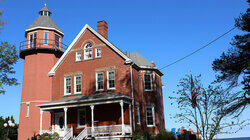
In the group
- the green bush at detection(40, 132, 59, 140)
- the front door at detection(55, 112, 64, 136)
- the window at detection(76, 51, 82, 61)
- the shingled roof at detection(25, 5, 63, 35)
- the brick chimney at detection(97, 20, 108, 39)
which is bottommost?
the green bush at detection(40, 132, 59, 140)

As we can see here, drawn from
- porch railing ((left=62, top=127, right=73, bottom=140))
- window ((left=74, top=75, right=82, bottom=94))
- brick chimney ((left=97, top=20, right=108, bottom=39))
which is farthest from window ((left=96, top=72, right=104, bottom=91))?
brick chimney ((left=97, top=20, right=108, bottom=39))

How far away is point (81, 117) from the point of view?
2392 cm

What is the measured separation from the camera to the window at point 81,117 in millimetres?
23608

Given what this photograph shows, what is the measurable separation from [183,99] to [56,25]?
25.6 meters

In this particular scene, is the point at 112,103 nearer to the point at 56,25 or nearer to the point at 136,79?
the point at 136,79

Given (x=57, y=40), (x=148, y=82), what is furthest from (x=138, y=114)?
(x=57, y=40)

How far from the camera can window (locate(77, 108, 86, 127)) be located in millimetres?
23608

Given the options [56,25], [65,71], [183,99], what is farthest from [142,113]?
[56,25]

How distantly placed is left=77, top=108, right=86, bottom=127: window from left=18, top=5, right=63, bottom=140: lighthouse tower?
651 cm

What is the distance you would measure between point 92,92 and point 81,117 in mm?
2743

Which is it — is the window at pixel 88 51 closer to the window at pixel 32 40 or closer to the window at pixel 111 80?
the window at pixel 111 80

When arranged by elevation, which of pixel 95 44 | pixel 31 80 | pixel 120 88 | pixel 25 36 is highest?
pixel 25 36

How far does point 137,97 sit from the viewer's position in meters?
23.9

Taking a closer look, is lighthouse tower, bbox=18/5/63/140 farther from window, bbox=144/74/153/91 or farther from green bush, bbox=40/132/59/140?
window, bbox=144/74/153/91
